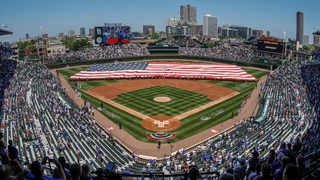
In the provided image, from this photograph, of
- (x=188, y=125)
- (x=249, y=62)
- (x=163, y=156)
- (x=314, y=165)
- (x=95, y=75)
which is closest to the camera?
(x=314, y=165)

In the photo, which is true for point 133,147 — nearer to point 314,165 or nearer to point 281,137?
point 281,137

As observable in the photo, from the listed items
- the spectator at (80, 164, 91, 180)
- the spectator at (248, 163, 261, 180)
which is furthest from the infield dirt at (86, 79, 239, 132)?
the spectator at (80, 164, 91, 180)

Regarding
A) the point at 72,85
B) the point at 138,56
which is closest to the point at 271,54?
the point at 138,56

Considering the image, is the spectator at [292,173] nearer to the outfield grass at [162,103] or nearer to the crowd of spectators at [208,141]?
the crowd of spectators at [208,141]

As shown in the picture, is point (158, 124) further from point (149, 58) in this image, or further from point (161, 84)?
point (149, 58)

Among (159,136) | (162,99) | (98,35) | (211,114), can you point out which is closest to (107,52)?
(98,35)

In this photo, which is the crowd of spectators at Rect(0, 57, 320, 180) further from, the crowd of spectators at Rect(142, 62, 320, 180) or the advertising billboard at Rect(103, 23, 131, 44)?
the advertising billboard at Rect(103, 23, 131, 44)

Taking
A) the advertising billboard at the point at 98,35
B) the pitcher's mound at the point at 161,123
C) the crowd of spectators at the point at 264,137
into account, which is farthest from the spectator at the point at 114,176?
the advertising billboard at the point at 98,35
